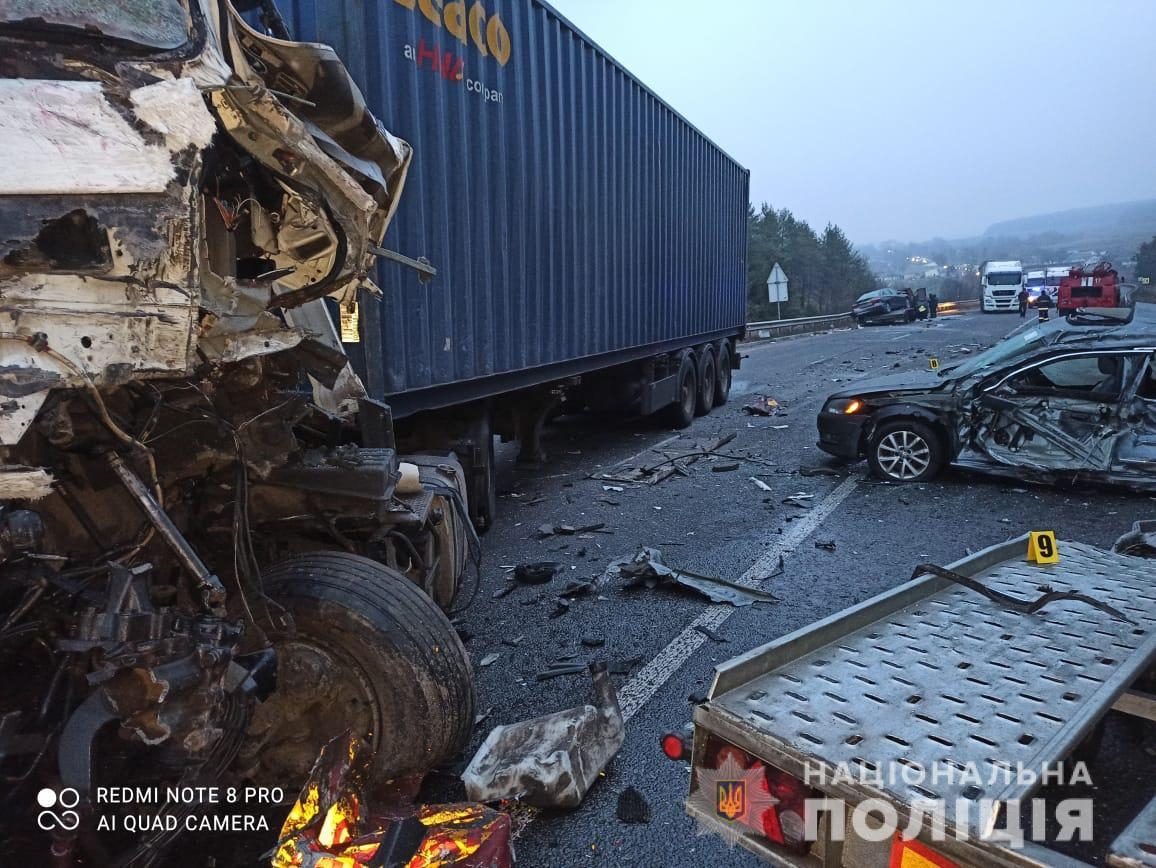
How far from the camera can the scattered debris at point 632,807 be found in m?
2.66

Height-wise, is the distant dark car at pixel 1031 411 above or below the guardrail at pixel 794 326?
below

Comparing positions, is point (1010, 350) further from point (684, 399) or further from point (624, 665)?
point (624, 665)

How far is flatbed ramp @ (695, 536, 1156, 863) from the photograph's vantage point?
5.42 feet

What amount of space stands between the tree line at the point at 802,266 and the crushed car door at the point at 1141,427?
144 ft

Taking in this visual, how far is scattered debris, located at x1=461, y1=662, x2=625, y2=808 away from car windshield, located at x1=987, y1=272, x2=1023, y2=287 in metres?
39.5

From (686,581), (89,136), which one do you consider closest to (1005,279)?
(686,581)

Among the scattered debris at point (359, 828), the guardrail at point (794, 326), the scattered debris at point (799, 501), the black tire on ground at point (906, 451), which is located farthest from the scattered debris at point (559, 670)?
the guardrail at point (794, 326)

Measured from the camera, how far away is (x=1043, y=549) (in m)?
3.10

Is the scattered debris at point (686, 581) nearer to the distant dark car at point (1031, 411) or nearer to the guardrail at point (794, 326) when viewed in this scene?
the distant dark car at point (1031, 411)

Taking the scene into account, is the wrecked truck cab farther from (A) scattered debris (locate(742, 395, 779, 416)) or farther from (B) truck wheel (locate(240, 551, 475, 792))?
(A) scattered debris (locate(742, 395, 779, 416))

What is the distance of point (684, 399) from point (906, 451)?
4.37m

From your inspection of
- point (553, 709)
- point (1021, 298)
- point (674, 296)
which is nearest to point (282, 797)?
point (553, 709)

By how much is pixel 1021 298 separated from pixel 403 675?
3995cm

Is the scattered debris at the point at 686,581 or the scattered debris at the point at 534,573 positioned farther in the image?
the scattered debris at the point at 534,573
